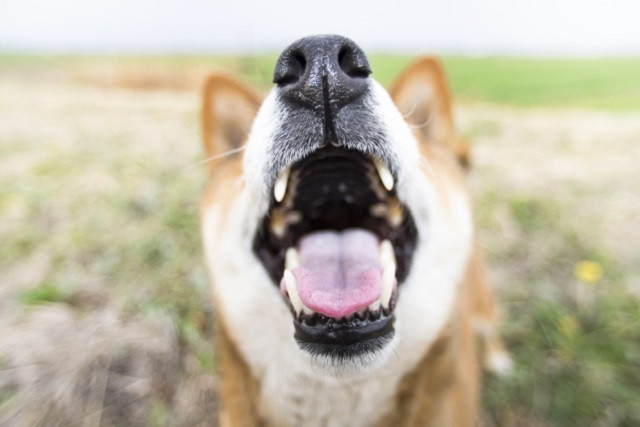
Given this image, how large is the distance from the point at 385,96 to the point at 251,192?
417mm

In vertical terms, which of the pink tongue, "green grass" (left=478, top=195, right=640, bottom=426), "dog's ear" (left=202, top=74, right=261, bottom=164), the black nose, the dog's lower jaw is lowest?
"green grass" (left=478, top=195, right=640, bottom=426)

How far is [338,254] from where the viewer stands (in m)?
1.29

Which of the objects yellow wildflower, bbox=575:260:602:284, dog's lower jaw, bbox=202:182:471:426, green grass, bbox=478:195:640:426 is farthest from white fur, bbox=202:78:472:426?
yellow wildflower, bbox=575:260:602:284

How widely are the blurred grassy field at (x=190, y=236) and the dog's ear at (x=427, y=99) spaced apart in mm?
187

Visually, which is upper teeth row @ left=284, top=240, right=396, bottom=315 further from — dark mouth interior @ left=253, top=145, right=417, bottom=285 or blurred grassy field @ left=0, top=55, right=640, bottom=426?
blurred grassy field @ left=0, top=55, right=640, bottom=426

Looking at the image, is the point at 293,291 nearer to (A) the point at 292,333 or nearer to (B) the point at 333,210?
(A) the point at 292,333

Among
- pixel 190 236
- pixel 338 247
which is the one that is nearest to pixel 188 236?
pixel 190 236

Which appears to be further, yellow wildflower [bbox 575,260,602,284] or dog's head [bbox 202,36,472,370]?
yellow wildflower [bbox 575,260,602,284]

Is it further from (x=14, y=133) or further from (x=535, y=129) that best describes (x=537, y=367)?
(x=14, y=133)

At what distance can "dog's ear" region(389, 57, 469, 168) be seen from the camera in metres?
1.42

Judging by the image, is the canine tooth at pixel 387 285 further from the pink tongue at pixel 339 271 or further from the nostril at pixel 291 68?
the nostril at pixel 291 68

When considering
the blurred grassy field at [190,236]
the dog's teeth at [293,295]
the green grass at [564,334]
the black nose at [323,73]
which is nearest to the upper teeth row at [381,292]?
the dog's teeth at [293,295]

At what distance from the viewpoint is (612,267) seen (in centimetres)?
245

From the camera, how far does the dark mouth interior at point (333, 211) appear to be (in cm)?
121
